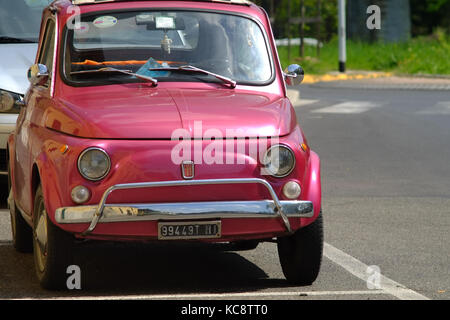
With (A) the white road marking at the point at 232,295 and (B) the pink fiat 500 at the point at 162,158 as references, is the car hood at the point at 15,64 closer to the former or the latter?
(B) the pink fiat 500 at the point at 162,158

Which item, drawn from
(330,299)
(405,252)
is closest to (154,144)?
(330,299)

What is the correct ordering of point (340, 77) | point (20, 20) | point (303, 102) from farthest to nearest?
point (340, 77), point (303, 102), point (20, 20)

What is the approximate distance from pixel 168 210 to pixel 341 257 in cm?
210

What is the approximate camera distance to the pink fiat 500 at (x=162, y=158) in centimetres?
691

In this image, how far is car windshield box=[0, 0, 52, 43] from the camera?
1287 cm

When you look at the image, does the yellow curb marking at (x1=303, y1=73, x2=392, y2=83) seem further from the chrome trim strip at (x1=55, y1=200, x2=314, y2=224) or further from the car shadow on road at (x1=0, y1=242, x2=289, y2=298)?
the chrome trim strip at (x1=55, y1=200, x2=314, y2=224)

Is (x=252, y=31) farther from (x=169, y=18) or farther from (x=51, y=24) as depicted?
(x=51, y=24)

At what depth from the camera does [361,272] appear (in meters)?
7.99

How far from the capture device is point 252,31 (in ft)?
27.5

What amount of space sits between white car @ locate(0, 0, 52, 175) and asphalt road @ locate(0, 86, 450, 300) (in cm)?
99

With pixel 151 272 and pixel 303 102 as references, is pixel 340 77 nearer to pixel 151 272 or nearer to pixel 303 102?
pixel 303 102

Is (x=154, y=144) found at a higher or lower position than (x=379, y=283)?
higher

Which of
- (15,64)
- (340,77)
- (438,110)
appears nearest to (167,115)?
(15,64)
